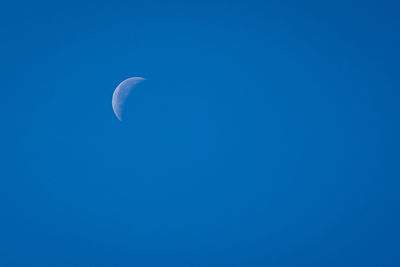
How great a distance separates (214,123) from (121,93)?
20.2 inches

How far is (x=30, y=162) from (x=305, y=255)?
1.58 meters

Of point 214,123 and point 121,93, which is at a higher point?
point 121,93

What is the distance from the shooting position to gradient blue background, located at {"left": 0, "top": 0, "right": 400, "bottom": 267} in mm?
1745

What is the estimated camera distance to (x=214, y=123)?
179cm

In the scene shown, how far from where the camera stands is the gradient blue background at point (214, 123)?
5.73 feet

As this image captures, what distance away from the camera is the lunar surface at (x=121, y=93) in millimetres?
1753

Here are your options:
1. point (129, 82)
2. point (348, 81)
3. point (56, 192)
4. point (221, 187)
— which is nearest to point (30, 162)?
point (56, 192)

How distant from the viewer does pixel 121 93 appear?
1.75 m

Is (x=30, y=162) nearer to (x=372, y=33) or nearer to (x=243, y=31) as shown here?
(x=243, y=31)

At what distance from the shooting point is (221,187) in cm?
182

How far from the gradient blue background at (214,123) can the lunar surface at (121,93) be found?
4 centimetres

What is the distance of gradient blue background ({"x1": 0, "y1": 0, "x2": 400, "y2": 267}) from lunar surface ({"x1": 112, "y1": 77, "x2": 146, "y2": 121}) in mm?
36

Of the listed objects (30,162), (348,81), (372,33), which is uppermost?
(372,33)

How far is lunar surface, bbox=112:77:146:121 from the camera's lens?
5.75 feet
